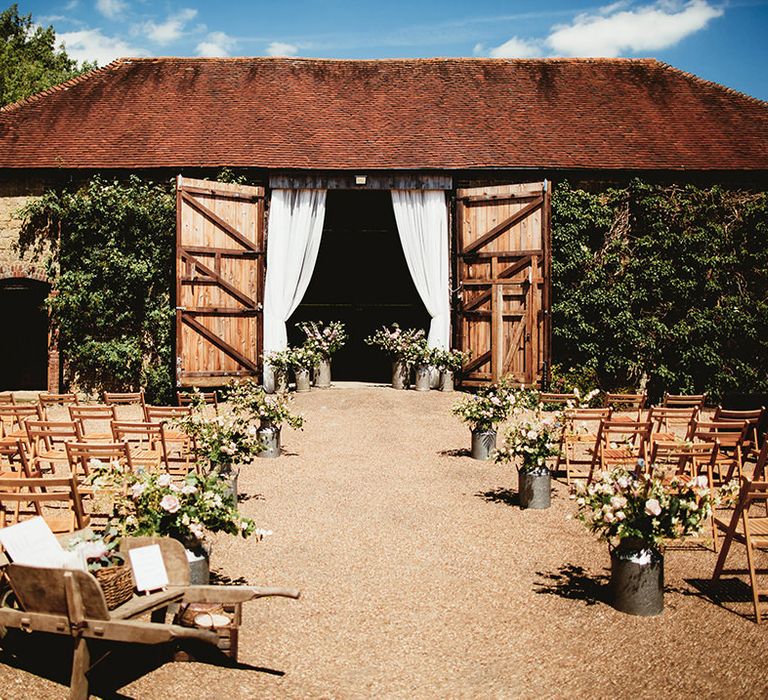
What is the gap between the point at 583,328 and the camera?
47.7ft

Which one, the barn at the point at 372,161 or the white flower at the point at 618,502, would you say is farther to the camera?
the barn at the point at 372,161

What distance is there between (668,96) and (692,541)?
13.4 metres

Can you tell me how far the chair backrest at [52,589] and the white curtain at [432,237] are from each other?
11423 millimetres

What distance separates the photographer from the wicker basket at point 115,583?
3947 mm

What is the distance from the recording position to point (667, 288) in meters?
14.7

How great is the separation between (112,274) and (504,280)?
7287mm

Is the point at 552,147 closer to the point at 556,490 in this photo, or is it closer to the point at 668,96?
the point at 668,96

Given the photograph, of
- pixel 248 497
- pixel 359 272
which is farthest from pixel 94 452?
pixel 359 272

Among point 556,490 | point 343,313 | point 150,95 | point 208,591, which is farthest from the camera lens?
point 343,313

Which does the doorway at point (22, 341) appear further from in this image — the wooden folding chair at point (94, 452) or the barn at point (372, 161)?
the wooden folding chair at point (94, 452)

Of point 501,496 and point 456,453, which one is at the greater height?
point 456,453

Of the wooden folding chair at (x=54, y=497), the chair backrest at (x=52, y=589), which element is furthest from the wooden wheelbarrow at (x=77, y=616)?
the wooden folding chair at (x=54, y=497)

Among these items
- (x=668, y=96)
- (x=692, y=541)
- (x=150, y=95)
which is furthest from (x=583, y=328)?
(x=150, y=95)

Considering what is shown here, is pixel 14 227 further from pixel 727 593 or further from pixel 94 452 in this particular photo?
pixel 727 593
